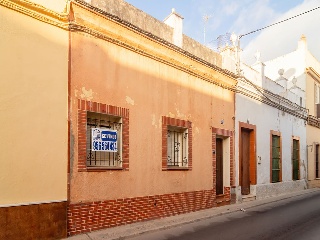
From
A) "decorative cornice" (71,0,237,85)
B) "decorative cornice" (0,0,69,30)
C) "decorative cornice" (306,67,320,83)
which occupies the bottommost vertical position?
"decorative cornice" (0,0,69,30)

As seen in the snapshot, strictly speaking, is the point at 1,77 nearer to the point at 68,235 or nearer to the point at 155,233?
the point at 68,235

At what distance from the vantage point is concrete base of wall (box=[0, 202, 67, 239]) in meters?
5.30

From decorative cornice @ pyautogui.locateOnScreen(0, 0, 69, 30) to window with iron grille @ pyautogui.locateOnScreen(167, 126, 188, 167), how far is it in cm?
432

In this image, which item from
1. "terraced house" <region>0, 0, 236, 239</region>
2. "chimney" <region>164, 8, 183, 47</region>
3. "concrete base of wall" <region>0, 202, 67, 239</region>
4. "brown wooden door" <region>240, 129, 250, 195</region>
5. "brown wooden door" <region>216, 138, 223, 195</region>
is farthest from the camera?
"brown wooden door" <region>240, 129, 250, 195</region>

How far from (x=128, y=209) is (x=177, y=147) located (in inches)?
110

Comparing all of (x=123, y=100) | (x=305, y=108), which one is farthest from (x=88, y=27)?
(x=305, y=108)

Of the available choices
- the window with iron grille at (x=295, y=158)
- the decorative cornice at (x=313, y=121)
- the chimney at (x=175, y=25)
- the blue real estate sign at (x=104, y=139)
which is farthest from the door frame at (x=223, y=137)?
the decorative cornice at (x=313, y=121)

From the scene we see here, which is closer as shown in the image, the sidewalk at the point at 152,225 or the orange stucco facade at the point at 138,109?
the sidewalk at the point at 152,225

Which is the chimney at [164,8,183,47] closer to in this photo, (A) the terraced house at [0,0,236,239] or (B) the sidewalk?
Result: (A) the terraced house at [0,0,236,239]

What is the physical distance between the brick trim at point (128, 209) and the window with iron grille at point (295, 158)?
9800 mm

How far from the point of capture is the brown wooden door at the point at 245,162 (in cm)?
1297

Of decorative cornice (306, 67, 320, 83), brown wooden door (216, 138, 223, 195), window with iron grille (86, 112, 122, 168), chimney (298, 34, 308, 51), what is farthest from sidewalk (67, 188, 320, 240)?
chimney (298, 34, 308, 51)

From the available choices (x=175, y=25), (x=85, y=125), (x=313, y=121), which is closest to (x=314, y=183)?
(x=313, y=121)

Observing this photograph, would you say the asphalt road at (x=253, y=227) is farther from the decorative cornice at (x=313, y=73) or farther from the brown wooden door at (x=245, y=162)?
the decorative cornice at (x=313, y=73)
